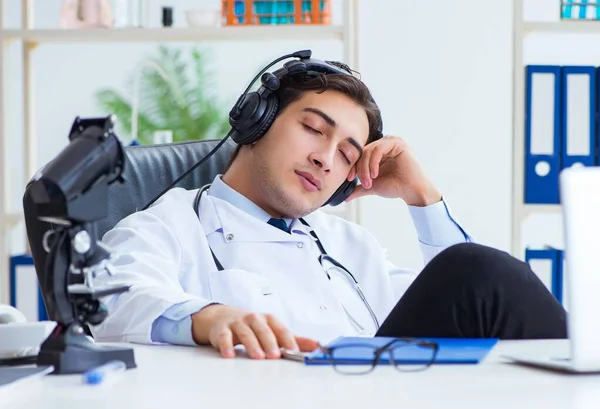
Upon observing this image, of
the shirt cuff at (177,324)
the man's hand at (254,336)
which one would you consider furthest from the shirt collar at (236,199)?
the man's hand at (254,336)

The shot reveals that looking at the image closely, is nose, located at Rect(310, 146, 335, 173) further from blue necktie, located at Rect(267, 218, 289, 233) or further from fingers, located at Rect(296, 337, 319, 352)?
fingers, located at Rect(296, 337, 319, 352)

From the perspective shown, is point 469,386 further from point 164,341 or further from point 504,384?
point 164,341

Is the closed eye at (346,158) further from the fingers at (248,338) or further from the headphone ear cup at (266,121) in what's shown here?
the fingers at (248,338)

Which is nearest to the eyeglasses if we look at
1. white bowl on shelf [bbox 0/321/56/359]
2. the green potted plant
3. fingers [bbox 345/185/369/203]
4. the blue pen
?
the blue pen

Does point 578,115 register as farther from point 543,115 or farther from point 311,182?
point 311,182

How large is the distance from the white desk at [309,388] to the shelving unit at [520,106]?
1659mm

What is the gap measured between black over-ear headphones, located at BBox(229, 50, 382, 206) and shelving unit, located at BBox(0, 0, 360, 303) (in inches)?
33.4

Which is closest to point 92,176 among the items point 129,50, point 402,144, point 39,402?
point 39,402

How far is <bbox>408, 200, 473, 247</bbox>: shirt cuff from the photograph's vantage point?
1.88 meters

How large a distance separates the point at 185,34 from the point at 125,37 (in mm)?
181

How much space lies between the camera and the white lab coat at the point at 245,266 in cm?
151

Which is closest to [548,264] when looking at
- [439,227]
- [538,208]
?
[538,208]

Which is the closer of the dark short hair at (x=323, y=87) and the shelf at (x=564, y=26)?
the dark short hair at (x=323, y=87)

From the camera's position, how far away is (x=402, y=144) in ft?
6.16
